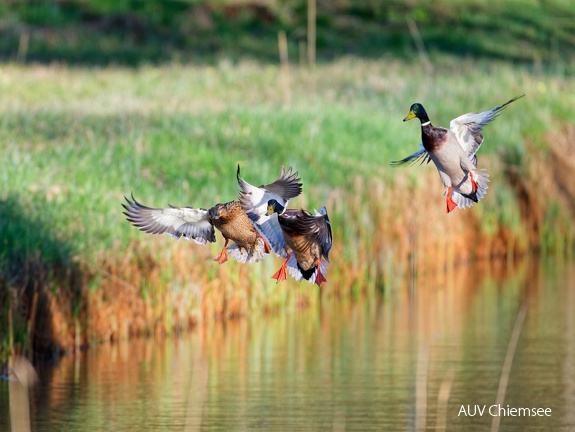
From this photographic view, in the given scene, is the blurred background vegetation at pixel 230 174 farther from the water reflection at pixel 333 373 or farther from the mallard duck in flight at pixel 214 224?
the mallard duck in flight at pixel 214 224

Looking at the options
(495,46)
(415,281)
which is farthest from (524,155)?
(495,46)

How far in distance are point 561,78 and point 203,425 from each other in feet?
50.3

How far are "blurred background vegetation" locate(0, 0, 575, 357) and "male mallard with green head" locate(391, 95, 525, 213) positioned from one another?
6.42 meters

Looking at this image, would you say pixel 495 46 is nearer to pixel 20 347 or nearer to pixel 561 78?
pixel 561 78

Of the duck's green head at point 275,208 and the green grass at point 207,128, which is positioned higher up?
the green grass at point 207,128

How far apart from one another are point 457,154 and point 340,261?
9923 millimetres

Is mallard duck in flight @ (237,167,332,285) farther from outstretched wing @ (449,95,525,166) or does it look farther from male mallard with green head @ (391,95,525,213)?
outstretched wing @ (449,95,525,166)

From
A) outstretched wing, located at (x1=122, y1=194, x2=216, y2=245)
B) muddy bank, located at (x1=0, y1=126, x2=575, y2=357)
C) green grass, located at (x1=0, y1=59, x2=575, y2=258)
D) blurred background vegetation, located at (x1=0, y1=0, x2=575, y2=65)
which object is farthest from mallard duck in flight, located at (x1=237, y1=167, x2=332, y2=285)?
→ blurred background vegetation, located at (x1=0, y1=0, x2=575, y2=65)

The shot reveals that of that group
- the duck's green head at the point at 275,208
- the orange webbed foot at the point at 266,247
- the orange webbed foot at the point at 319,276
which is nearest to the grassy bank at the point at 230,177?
the orange webbed foot at the point at 266,247

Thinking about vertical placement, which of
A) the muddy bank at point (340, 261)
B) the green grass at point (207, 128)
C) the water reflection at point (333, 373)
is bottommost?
the water reflection at point (333, 373)

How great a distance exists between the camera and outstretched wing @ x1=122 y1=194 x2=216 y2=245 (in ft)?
21.7

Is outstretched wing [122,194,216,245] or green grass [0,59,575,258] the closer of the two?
outstretched wing [122,194,216,245]

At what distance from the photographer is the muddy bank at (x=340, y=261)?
504 inches

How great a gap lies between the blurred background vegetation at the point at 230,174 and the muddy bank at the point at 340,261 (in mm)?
20
